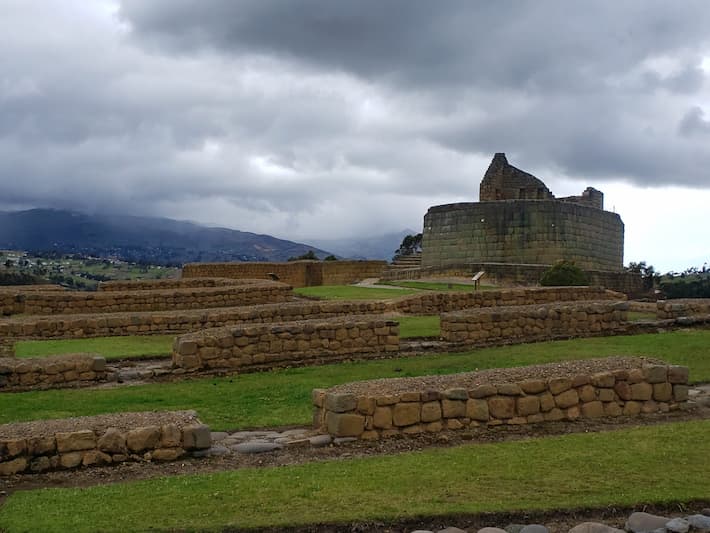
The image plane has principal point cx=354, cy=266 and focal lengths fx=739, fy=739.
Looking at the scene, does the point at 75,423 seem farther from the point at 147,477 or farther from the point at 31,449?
the point at 147,477

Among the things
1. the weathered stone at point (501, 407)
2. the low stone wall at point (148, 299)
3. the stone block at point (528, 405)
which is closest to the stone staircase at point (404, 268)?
the low stone wall at point (148, 299)

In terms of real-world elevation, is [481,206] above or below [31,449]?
above

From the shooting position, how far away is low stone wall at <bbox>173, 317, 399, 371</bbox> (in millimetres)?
13852

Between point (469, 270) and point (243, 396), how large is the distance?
91.3 ft

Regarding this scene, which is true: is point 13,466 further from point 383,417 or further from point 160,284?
point 160,284

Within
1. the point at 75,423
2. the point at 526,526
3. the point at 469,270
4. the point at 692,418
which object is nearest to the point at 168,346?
the point at 75,423

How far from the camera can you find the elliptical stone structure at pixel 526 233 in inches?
1687

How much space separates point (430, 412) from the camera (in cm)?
869

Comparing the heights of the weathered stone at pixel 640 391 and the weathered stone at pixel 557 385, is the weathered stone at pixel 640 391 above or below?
below

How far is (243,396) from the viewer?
38.3ft

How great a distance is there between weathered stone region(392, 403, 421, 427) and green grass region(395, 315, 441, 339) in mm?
9182

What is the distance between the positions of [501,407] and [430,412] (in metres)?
0.93

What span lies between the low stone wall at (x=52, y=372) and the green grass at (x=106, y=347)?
211 centimetres

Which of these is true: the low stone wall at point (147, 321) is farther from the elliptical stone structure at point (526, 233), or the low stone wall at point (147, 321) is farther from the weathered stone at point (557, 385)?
the elliptical stone structure at point (526, 233)
